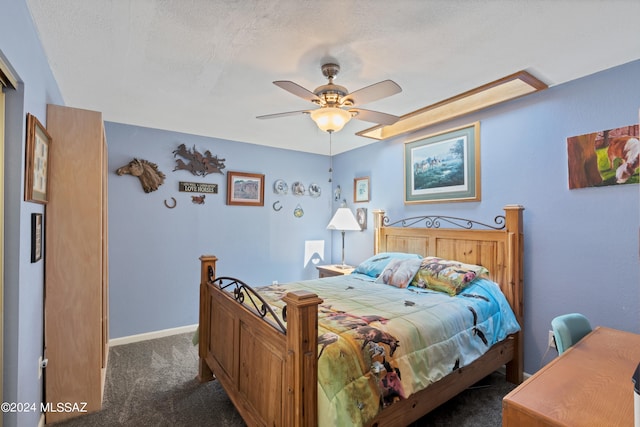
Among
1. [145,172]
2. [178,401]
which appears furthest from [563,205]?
[145,172]

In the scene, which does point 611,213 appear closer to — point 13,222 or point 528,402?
point 528,402

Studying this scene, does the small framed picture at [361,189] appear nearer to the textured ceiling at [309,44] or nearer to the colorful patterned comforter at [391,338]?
the textured ceiling at [309,44]

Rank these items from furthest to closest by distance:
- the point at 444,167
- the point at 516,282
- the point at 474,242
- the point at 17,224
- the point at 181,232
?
the point at 181,232
the point at 444,167
the point at 474,242
the point at 516,282
the point at 17,224

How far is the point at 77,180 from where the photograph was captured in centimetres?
216

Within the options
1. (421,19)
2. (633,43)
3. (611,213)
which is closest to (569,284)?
(611,213)

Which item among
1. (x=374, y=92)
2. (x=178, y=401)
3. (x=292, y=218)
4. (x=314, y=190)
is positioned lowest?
(x=178, y=401)

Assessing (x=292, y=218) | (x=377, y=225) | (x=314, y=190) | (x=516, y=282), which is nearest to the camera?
(x=516, y=282)

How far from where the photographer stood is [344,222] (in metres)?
4.13

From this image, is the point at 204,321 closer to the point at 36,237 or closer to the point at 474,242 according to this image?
the point at 36,237

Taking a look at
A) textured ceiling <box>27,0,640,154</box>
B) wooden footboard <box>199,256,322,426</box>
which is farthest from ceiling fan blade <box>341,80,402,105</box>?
wooden footboard <box>199,256,322,426</box>

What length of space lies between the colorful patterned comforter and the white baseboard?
5.62ft

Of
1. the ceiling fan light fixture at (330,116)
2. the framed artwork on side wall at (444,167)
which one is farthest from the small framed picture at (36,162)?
the framed artwork on side wall at (444,167)

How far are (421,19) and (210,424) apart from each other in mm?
2848

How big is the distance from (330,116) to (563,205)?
1.97 m
